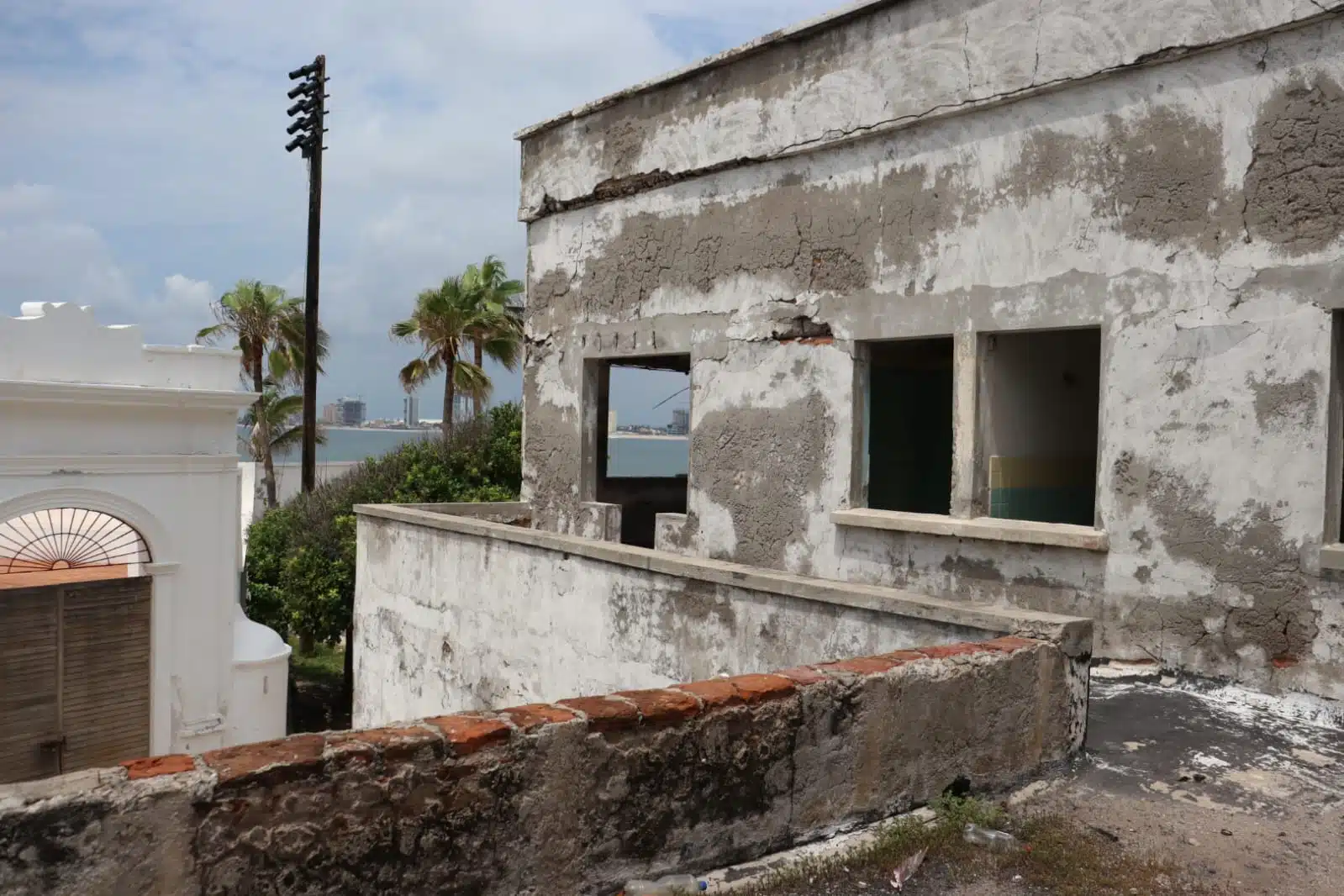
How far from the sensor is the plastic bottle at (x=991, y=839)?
3834 millimetres

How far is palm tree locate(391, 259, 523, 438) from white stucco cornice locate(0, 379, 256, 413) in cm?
1153

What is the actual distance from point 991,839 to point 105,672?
11809 mm

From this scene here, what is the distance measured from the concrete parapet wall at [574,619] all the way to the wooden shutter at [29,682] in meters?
3.48

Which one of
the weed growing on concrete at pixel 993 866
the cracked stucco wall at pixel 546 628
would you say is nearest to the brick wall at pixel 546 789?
the weed growing on concrete at pixel 993 866

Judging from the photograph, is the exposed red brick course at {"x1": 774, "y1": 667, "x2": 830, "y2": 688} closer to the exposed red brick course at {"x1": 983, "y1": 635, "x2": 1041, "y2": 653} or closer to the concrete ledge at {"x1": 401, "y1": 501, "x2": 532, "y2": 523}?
the exposed red brick course at {"x1": 983, "y1": 635, "x2": 1041, "y2": 653}

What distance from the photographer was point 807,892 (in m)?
3.48

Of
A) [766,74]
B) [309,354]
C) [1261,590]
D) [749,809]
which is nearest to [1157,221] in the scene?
[1261,590]

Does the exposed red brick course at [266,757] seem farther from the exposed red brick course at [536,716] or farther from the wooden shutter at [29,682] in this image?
the wooden shutter at [29,682]

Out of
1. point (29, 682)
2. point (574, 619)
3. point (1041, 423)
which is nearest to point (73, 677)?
point (29, 682)

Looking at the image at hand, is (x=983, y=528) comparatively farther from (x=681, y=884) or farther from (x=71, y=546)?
(x=71, y=546)

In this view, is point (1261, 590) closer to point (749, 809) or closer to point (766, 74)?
point (749, 809)

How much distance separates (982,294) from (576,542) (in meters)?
3.95

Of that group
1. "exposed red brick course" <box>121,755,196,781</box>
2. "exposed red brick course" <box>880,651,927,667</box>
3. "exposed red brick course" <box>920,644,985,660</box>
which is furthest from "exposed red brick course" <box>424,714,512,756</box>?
"exposed red brick course" <box>920,644,985,660</box>

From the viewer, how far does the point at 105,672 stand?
40.4 feet
